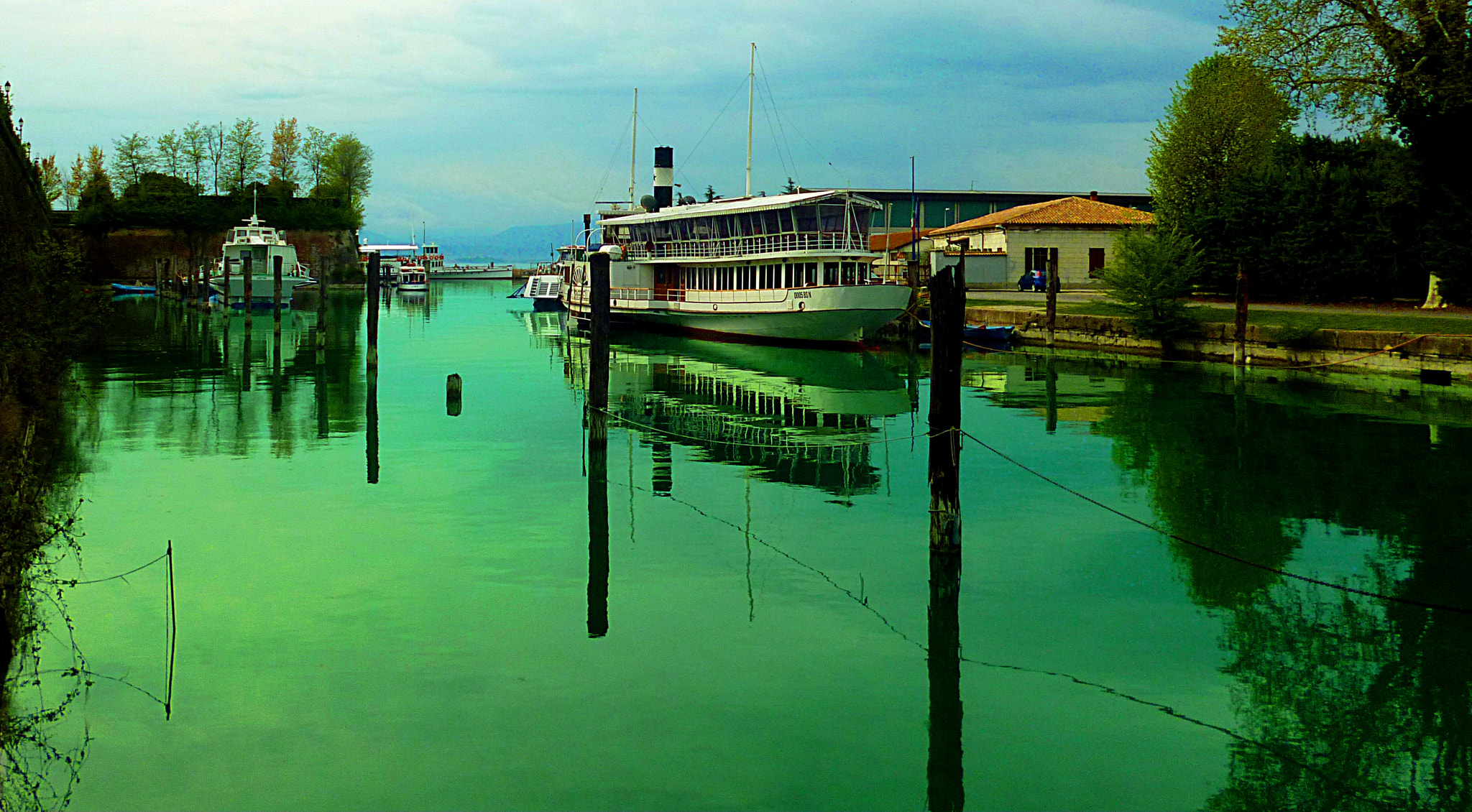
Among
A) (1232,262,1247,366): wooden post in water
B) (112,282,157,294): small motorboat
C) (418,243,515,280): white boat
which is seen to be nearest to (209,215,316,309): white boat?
(112,282,157,294): small motorboat

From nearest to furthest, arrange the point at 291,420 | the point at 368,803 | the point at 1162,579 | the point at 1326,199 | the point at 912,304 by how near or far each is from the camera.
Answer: the point at 368,803, the point at 1162,579, the point at 291,420, the point at 1326,199, the point at 912,304

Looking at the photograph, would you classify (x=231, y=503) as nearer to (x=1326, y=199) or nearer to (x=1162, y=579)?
(x=1162, y=579)

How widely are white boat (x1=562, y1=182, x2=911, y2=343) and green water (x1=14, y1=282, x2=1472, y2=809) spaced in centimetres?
1725

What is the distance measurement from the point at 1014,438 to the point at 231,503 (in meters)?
12.8

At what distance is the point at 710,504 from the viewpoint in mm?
16000

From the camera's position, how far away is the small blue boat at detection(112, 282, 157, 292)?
82188mm

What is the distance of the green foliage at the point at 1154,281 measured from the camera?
34000 mm

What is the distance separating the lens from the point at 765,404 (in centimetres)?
2727

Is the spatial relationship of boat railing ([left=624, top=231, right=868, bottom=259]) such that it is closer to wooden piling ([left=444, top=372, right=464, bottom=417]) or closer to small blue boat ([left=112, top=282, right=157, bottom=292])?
wooden piling ([left=444, top=372, right=464, bottom=417])

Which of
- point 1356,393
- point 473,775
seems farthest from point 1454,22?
point 473,775

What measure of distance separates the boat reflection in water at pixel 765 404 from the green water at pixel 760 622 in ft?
0.76

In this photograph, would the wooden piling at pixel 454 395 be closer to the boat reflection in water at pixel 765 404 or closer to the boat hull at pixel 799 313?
the boat reflection in water at pixel 765 404

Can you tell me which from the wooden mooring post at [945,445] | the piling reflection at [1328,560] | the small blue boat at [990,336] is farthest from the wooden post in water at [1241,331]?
the wooden mooring post at [945,445]

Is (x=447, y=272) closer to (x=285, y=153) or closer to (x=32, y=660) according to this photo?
(x=285, y=153)
